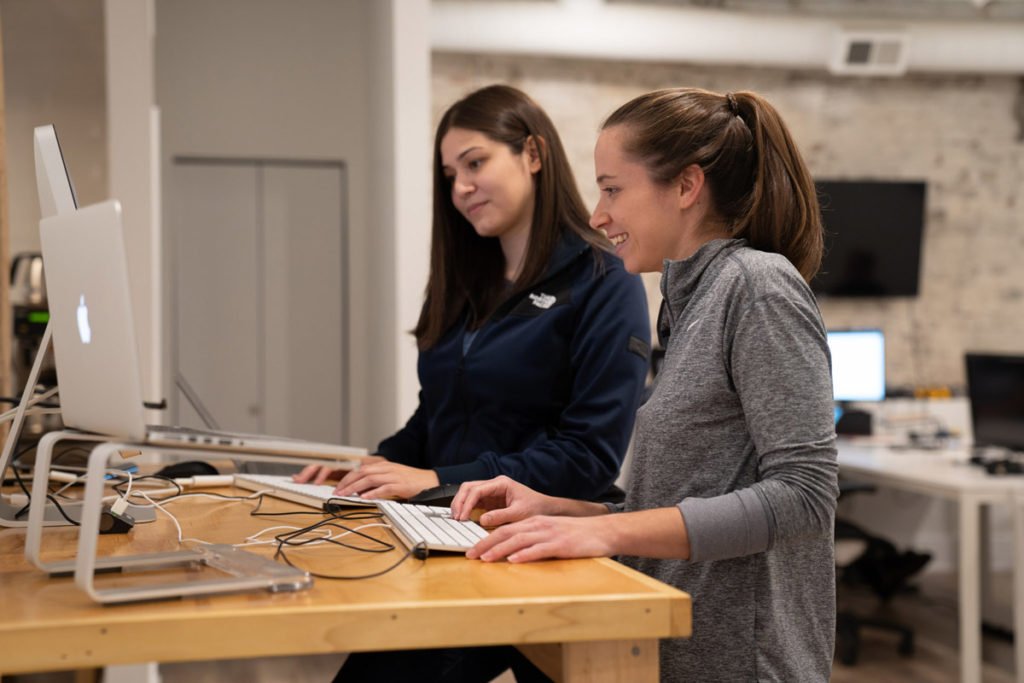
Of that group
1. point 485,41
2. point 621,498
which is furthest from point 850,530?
point 485,41

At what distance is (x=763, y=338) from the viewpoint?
128 cm

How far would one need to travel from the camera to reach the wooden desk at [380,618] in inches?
38.6

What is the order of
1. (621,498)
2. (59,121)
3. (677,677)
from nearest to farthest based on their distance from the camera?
(677,677) → (621,498) → (59,121)

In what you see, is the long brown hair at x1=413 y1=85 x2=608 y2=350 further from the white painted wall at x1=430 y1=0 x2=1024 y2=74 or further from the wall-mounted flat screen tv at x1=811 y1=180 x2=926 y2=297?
the wall-mounted flat screen tv at x1=811 y1=180 x2=926 y2=297

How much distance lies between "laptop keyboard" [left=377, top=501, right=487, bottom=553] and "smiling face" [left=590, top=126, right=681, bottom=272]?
44cm

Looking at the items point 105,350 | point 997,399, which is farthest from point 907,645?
point 105,350

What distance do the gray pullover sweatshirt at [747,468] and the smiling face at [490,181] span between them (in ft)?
2.18

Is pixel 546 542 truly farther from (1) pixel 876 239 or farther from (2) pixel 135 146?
(1) pixel 876 239

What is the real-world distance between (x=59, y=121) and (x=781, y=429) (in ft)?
17.1

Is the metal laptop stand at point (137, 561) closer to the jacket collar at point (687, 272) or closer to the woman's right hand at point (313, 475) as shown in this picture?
the jacket collar at point (687, 272)

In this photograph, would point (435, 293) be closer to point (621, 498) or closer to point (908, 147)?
point (621, 498)

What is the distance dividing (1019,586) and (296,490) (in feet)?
9.55

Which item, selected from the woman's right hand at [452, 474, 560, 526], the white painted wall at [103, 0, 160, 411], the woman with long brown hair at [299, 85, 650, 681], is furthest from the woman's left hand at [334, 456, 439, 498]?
the white painted wall at [103, 0, 160, 411]

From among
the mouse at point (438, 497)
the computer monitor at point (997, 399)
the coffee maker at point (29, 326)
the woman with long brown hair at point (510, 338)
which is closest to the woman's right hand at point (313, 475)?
the woman with long brown hair at point (510, 338)
